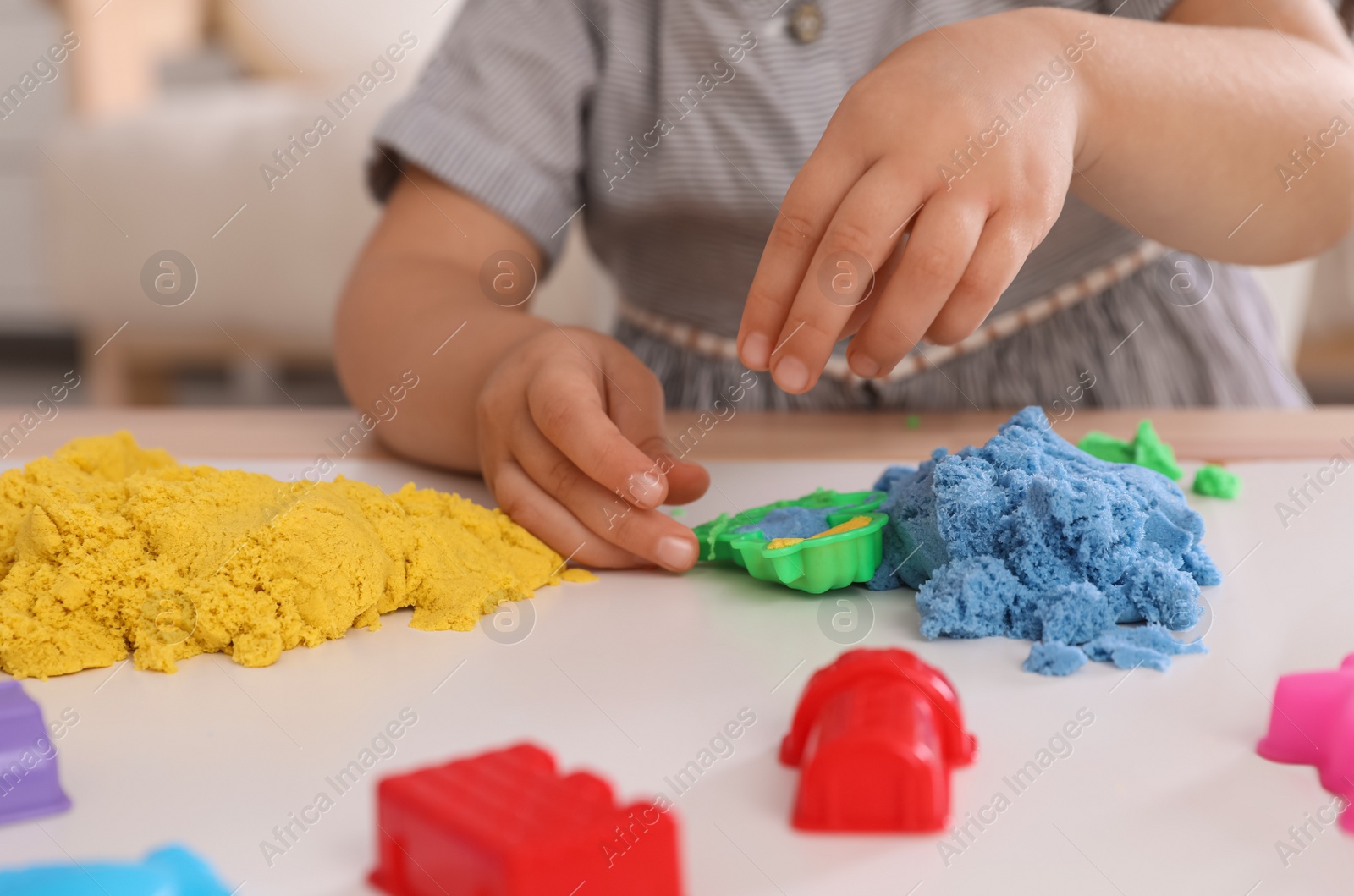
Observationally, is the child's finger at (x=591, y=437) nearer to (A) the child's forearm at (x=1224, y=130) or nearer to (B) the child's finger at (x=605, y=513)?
(B) the child's finger at (x=605, y=513)

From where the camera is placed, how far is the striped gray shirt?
74 cm

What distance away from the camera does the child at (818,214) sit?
0.42m

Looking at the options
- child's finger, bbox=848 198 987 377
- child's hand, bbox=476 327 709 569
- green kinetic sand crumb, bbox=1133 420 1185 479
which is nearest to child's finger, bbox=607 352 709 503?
child's hand, bbox=476 327 709 569

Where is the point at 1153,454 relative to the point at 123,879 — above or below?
below

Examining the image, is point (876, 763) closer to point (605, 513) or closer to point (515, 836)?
point (515, 836)

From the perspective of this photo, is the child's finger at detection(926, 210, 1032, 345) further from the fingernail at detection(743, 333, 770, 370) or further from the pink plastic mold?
the pink plastic mold

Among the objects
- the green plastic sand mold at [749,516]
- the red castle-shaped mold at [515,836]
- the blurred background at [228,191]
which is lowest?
the blurred background at [228,191]

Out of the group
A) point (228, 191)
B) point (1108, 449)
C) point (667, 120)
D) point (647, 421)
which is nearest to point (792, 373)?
point (647, 421)

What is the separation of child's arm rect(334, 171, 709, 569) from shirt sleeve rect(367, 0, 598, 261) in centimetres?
2

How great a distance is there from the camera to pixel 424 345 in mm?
640

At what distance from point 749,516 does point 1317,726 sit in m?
0.24

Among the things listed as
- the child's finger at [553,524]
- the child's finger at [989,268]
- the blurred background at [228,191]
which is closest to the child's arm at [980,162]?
the child's finger at [989,268]

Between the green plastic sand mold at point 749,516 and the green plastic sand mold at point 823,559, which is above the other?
the green plastic sand mold at point 823,559

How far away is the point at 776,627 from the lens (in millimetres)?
394
